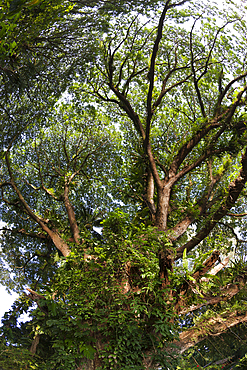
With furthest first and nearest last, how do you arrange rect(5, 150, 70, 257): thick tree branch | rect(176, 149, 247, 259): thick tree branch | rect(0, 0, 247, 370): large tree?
rect(5, 150, 70, 257): thick tree branch → rect(176, 149, 247, 259): thick tree branch → rect(0, 0, 247, 370): large tree

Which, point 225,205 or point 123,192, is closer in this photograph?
point 225,205

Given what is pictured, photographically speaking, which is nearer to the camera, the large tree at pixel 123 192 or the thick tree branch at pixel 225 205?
the large tree at pixel 123 192

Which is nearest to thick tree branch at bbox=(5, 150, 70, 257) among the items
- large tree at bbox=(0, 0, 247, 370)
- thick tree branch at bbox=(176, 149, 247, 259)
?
large tree at bbox=(0, 0, 247, 370)

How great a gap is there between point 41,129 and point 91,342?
22.1ft

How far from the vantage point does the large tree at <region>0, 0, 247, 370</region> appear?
5102mm

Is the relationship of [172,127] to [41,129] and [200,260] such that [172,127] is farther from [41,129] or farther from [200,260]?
[200,260]

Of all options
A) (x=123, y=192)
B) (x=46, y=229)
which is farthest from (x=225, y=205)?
(x=46, y=229)

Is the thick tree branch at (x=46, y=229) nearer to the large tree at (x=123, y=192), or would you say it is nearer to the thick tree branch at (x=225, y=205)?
the large tree at (x=123, y=192)

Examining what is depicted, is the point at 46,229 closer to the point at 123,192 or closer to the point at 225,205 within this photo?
the point at 123,192

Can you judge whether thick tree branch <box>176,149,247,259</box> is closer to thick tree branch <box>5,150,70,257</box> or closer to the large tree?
the large tree

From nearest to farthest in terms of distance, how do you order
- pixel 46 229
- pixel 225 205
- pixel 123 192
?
pixel 225 205
pixel 46 229
pixel 123 192

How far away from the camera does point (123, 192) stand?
9477 millimetres

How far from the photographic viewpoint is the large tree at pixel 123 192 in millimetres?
5102

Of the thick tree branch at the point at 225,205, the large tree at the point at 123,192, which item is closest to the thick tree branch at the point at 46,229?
the large tree at the point at 123,192
